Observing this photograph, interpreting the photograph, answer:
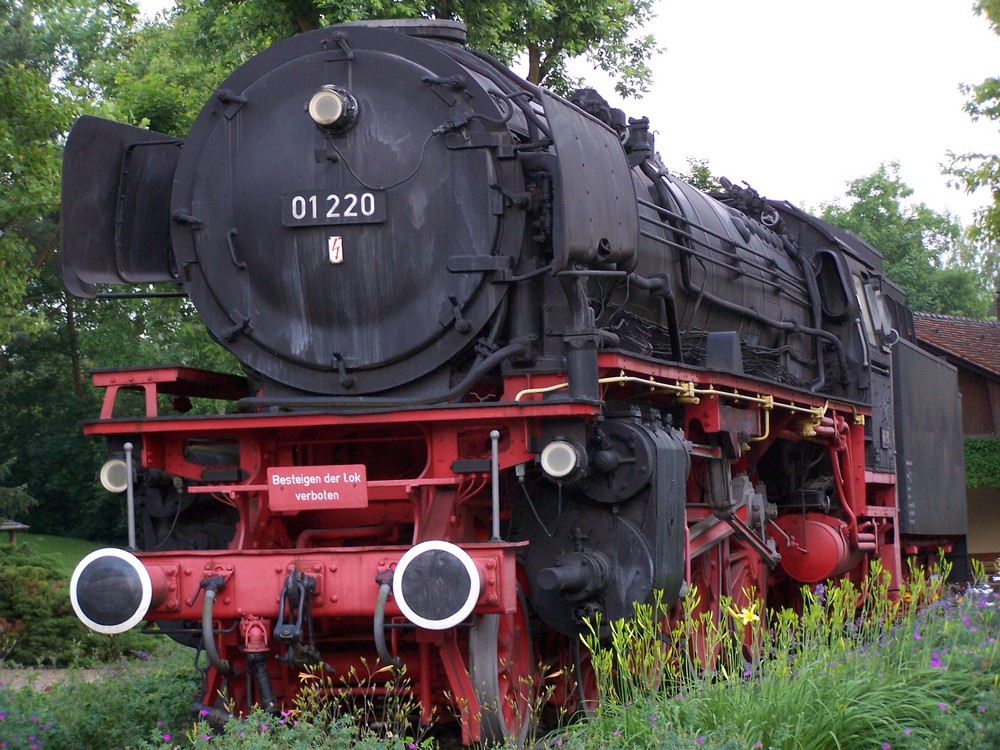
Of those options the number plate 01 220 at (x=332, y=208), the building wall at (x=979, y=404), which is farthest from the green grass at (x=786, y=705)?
the building wall at (x=979, y=404)

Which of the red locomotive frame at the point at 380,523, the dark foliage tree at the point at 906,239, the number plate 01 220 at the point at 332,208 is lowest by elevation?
the red locomotive frame at the point at 380,523

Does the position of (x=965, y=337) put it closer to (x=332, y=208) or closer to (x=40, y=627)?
(x=40, y=627)

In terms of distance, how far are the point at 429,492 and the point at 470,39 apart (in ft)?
30.1

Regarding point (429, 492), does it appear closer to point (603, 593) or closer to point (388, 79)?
point (603, 593)

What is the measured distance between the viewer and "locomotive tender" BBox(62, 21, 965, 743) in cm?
570

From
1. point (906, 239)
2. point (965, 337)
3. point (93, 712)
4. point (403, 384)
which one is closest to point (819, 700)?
point (403, 384)

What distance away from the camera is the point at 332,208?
20.8ft

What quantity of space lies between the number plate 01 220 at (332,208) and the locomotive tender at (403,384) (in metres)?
0.02

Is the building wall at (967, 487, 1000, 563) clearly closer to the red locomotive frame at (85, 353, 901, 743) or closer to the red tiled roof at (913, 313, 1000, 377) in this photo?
the red tiled roof at (913, 313, 1000, 377)

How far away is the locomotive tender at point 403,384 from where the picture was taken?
18.7 ft

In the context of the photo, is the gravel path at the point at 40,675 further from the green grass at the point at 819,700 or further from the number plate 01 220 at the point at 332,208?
the green grass at the point at 819,700

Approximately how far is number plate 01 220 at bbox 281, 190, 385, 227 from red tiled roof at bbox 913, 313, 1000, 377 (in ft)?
68.0

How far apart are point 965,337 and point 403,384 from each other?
Answer: 80.4 feet

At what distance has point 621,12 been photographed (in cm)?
1631
